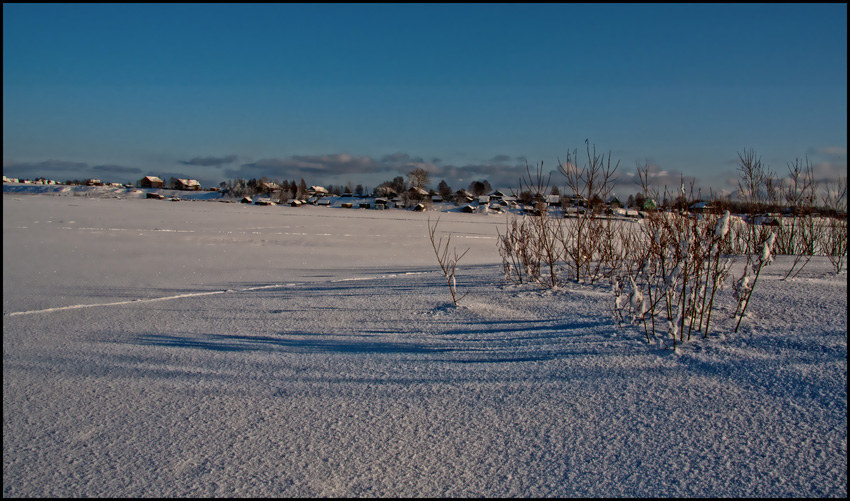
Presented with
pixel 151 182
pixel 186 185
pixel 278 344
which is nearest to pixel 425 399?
pixel 278 344

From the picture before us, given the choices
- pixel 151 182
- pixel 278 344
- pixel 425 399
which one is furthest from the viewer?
pixel 151 182

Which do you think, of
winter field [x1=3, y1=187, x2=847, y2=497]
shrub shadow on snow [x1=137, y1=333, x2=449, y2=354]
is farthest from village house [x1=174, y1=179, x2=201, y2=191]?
shrub shadow on snow [x1=137, y1=333, x2=449, y2=354]

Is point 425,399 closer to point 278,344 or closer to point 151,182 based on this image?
point 278,344

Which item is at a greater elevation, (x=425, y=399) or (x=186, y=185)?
(x=186, y=185)

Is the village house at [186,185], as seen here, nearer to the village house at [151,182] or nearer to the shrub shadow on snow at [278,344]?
the village house at [151,182]

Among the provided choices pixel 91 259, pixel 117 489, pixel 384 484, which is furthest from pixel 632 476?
pixel 91 259

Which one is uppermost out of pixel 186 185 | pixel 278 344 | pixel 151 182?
pixel 151 182

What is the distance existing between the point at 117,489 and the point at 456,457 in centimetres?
120

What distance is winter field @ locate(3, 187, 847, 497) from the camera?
170 cm

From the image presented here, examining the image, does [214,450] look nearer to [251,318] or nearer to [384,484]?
[384,484]

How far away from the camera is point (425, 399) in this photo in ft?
7.53

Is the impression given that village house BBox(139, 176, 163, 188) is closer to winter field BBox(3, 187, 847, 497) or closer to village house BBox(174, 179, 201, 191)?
village house BBox(174, 179, 201, 191)

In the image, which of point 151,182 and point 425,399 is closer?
point 425,399

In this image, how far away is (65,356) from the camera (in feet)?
9.89
